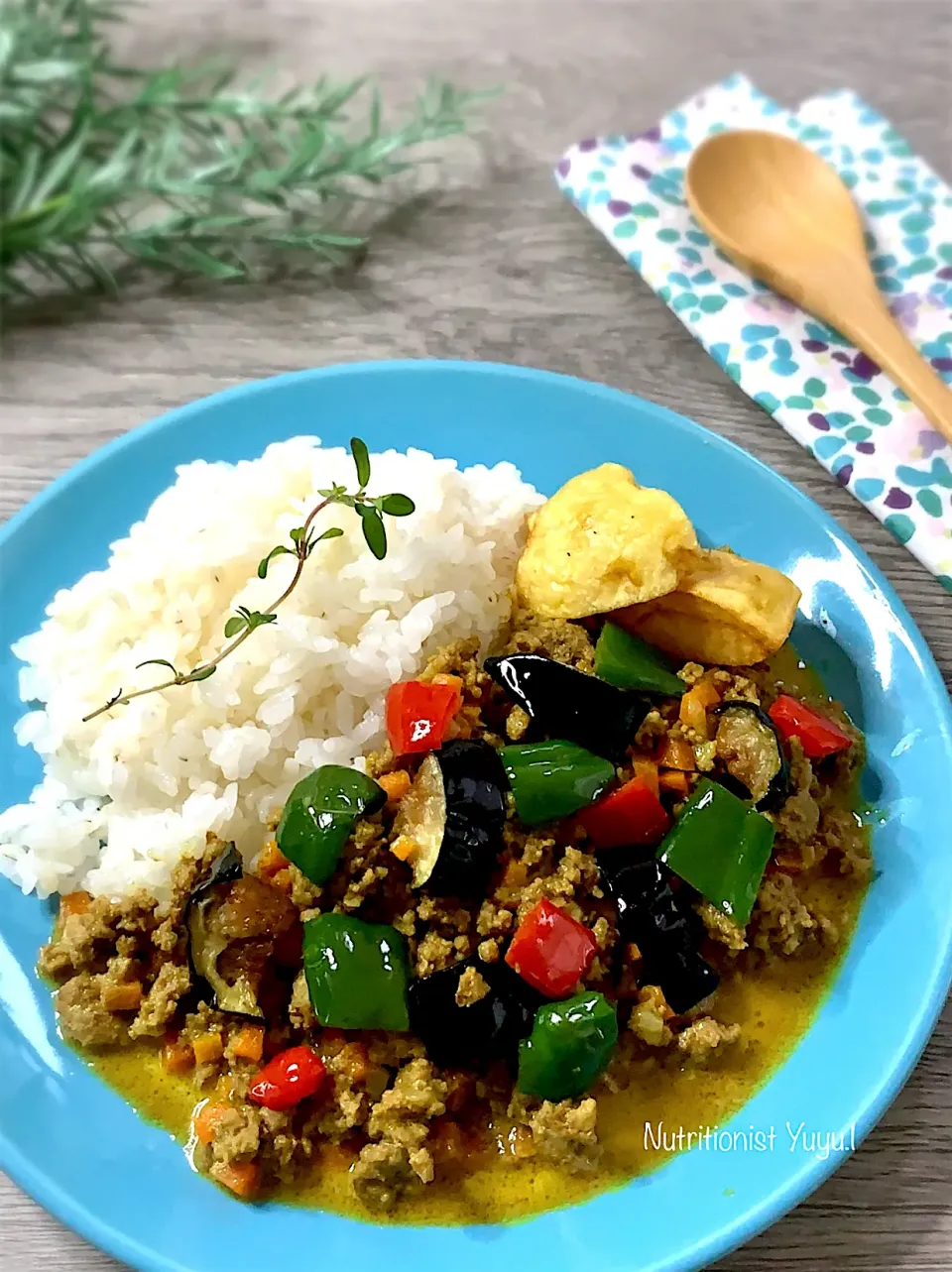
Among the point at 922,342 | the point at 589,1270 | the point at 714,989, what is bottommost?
the point at 589,1270

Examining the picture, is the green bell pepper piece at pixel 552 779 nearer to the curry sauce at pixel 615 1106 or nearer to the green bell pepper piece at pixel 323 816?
the green bell pepper piece at pixel 323 816

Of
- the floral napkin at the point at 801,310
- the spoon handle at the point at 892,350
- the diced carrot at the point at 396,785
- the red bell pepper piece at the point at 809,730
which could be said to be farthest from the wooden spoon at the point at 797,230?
the diced carrot at the point at 396,785

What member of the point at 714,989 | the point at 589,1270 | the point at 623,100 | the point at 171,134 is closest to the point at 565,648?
the point at 714,989

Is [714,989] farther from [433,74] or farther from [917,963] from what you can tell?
[433,74]

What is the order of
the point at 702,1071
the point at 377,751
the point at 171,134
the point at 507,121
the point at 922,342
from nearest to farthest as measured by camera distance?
the point at 702,1071
the point at 377,751
the point at 922,342
the point at 171,134
the point at 507,121

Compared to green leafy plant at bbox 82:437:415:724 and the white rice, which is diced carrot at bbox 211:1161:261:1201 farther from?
green leafy plant at bbox 82:437:415:724

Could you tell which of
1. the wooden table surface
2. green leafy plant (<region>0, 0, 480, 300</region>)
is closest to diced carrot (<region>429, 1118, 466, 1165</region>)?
the wooden table surface

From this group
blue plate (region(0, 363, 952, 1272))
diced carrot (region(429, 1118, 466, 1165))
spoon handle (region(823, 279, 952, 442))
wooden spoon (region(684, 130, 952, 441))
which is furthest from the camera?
wooden spoon (region(684, 130, 952, 441))

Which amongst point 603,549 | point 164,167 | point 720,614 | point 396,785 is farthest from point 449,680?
point 164,167

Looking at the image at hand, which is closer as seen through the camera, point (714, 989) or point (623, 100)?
point (714, 989)
